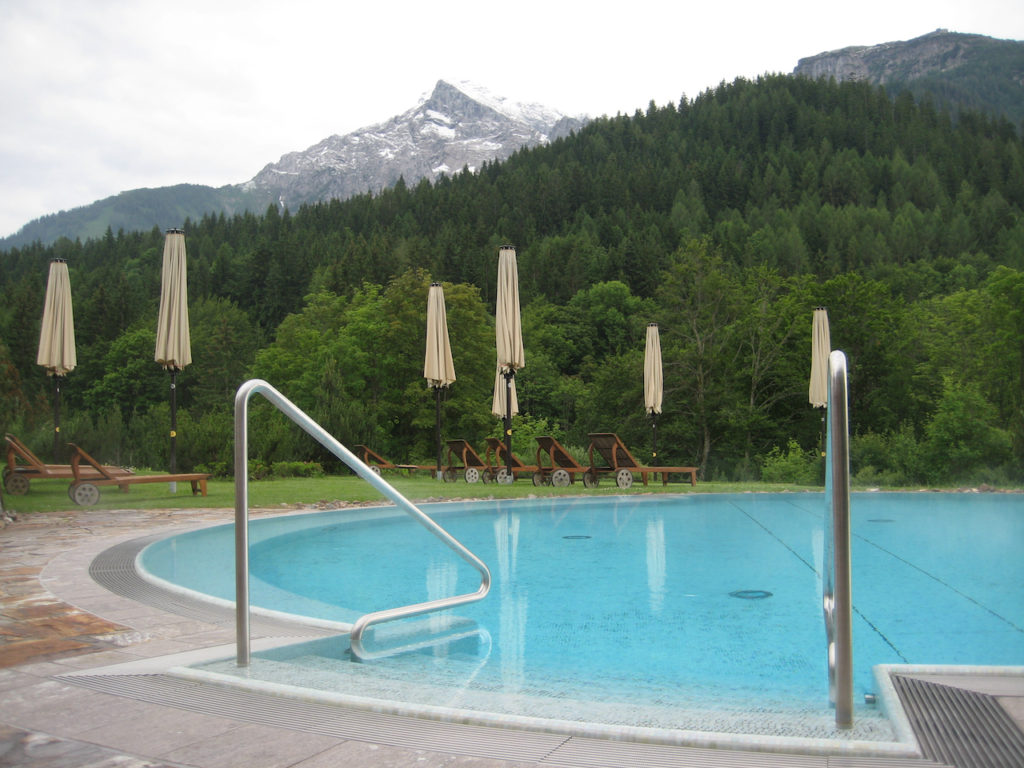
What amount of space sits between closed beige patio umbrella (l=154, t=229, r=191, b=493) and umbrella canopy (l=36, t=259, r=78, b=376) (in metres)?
1.69

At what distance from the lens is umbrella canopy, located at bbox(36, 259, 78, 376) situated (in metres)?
11.9

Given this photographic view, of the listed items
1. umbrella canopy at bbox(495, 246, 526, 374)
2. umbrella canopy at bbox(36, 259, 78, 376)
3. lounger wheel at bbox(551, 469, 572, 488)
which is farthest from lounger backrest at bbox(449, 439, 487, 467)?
umbrella canopy at bbox(36, 259, 78, 376)

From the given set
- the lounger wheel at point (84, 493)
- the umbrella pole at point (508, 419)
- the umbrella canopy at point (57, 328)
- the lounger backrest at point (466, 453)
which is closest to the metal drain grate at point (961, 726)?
the lounger wheel at point (84, 493)

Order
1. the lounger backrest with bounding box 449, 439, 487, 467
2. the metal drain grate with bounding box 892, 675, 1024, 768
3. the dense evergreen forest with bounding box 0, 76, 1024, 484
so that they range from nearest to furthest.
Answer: the metal drain grate with bounding box 892, 675, 1024, 768, the lounger backrest with bounding box 449, 439, 487, 467, the dense evergreen forest with bounding box 0, 76, 1024, 484

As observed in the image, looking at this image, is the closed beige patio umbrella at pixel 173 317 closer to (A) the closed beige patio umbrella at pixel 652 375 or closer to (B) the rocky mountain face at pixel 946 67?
(A) the closed beige patio umbrella at pixel 652 375

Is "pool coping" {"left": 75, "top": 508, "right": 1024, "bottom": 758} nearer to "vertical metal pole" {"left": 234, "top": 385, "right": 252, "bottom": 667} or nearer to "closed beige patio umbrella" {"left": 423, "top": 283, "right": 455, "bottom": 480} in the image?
"vertical metal pole" {"left": 234, "top": 385, "right": 252, "bottom": 667}

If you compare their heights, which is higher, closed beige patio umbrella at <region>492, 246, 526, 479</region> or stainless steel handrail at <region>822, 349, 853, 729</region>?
closed beige patio umbrella at <region>492, 246, 526, 479</region>

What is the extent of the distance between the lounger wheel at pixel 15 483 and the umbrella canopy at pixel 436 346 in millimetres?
6705

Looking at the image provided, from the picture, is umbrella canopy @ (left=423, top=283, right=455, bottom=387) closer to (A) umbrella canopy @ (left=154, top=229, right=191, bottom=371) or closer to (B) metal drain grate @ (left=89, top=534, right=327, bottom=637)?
(A) umbrella canopy @ (left=154, top=229, right=191, bottom=371)

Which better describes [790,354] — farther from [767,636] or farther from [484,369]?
[767,636]

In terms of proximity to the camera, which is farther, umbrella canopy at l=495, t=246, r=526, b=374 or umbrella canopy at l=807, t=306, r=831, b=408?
umbrella canopy at l=807, t=306, r=831, b=408

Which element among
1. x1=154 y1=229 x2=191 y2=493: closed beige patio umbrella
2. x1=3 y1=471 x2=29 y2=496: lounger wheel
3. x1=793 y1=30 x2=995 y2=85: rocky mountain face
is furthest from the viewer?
x1=793 y1=30 x2=995 y2=85: rocky mountain face

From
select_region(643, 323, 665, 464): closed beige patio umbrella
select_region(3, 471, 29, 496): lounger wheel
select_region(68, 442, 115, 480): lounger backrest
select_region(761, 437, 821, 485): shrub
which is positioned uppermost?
select_region(643, 323, 665, 464): closed beige patio umbrella

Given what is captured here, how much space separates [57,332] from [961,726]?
13.0m
